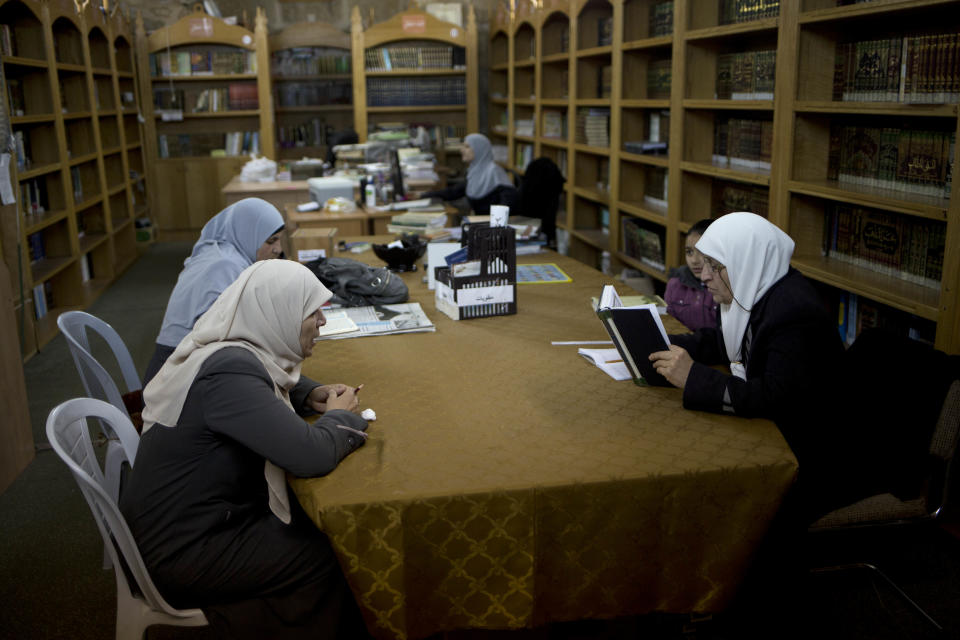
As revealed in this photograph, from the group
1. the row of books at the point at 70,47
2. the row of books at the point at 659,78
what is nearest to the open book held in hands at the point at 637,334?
the row of books at the point at 659,78

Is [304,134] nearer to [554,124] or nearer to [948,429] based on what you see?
[554,124]

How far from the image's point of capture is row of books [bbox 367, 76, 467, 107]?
9047mm

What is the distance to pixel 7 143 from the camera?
4.40 meters

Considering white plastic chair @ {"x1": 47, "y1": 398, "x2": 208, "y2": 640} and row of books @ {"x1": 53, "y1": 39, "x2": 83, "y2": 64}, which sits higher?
row of books @ {"x1": 53, "y1": 39, "x2": 83, "y2": 64}

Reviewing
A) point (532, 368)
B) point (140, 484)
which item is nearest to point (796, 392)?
point (532, 368)

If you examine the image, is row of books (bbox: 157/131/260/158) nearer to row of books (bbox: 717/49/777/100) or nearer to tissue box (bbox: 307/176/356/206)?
tissue box (bbox: 307/176/356/206)

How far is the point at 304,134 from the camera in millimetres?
9336

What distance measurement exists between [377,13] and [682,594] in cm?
857

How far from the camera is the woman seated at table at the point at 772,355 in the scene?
2045mm

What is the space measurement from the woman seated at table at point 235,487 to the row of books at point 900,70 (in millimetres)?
2349

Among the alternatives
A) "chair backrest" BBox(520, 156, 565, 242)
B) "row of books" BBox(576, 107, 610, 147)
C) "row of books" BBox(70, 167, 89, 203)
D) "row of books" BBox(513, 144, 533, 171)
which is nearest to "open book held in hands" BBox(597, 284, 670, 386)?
"chair backrest" BBox(520, 156, 565, 242)

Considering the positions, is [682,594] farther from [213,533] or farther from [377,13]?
[377,13]

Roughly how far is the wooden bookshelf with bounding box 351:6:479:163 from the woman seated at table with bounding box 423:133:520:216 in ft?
7.91

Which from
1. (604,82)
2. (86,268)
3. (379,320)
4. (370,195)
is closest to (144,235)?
(86,268)
